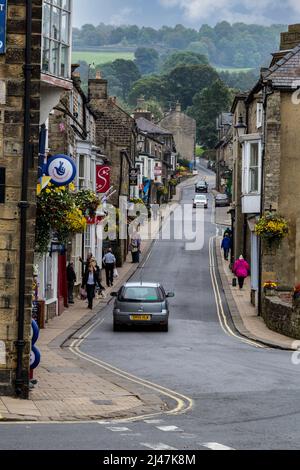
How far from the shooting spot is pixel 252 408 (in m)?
16.0

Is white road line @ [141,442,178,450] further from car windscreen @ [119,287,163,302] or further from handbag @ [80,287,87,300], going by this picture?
handbag @ [80,287,87,300]

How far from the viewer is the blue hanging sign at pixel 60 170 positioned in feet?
73.5

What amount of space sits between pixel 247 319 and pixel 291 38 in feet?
48.3

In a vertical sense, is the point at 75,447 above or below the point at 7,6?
below

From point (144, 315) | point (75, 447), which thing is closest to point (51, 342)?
point (144, 315)

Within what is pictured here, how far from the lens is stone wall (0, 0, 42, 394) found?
1616cm

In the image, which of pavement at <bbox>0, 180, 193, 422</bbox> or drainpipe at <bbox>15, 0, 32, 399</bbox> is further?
drainpipe at <bbox>15, 0, 32, 399</bbox>

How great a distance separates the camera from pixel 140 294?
3094 centimetres

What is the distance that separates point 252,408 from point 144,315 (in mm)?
14435

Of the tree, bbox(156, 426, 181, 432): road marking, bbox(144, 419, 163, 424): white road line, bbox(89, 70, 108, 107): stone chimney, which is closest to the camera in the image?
bbox(156, 426, 181, 432): road marking

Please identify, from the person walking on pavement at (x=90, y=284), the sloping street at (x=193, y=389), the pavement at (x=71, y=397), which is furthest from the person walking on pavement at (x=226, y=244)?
the pavement at (x=71, y=397)

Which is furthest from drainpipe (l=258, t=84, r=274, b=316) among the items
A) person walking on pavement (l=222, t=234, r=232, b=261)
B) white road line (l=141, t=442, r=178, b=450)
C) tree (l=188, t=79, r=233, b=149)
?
tree (l=188, t=79, r=233, b=149)

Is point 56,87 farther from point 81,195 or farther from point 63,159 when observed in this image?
point 81,195

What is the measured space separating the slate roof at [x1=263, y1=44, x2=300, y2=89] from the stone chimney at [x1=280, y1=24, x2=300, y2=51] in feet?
19.2
